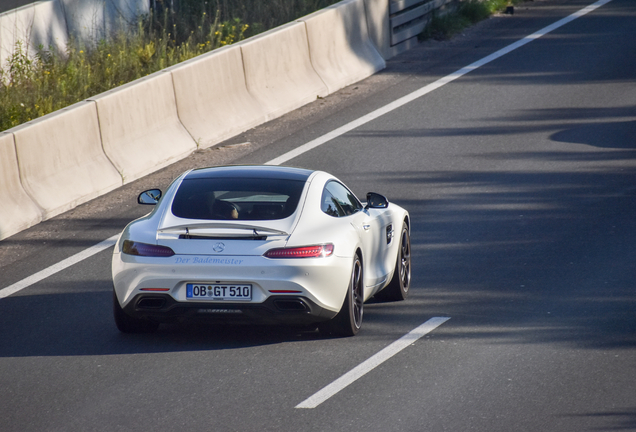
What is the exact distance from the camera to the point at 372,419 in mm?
6527

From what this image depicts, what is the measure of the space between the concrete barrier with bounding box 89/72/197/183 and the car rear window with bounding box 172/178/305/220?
17.5 ft

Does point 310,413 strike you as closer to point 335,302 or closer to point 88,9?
point 335,302

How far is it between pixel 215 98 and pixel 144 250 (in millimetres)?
8180

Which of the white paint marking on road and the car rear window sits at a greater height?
the car rear window

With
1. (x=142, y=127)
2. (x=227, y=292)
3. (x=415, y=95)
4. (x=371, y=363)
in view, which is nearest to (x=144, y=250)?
(x=227, y=292)

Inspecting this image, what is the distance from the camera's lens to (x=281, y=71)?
57.7 feet

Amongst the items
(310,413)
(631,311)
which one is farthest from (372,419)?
(631,311)

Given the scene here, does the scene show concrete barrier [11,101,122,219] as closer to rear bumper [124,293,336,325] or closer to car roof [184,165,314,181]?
car roof [184,165,314,181]

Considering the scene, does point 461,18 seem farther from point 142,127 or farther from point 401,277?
point 401,277

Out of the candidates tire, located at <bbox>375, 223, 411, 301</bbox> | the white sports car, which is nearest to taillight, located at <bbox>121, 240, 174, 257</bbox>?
the white sports car

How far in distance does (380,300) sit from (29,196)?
15.5 feet

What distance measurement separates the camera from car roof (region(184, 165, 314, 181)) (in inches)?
344

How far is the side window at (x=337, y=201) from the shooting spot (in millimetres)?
8648

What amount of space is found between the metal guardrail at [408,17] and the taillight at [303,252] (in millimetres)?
13366
